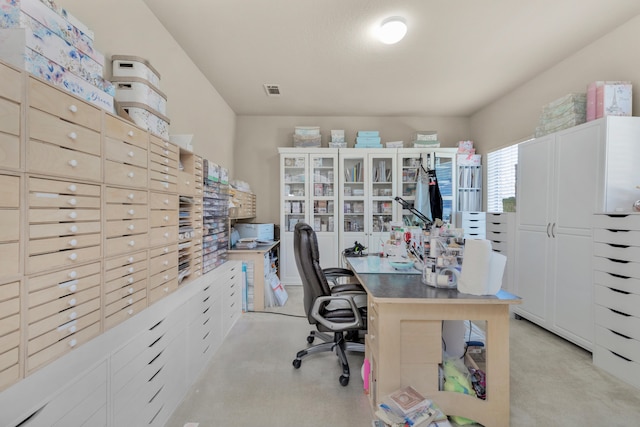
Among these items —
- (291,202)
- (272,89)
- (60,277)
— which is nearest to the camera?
(60,277)

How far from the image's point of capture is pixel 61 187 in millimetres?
978

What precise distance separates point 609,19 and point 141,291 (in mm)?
3977

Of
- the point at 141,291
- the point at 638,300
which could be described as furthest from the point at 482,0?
the point at 141,291

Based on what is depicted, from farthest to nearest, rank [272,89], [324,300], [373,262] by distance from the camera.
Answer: [272,89]
[373,262]
[324,300]

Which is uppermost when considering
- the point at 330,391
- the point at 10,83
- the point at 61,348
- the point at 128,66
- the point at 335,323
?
the point at 128,66

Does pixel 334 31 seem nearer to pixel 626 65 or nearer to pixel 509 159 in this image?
pixel 626 65

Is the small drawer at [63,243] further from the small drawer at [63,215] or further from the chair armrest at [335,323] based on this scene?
the chair armrest at [335,323]

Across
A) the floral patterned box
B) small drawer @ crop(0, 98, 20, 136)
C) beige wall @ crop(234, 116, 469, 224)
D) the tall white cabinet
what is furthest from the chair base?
beige wall @ crop(234, 116, 469, 224)

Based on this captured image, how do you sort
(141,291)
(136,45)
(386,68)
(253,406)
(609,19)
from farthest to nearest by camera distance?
(386,68) → (609,19) → (136,45) → (253,406) → (141,291)

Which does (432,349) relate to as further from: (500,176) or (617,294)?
(500,176)

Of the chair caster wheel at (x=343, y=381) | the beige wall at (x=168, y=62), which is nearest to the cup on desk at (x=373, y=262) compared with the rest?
the chair caster wheel at (x=343, y=381)

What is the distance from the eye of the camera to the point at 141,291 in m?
1.45

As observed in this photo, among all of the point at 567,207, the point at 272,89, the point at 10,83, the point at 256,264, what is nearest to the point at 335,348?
the point at 256,264

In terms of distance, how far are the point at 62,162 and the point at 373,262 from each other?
2.04 metres
